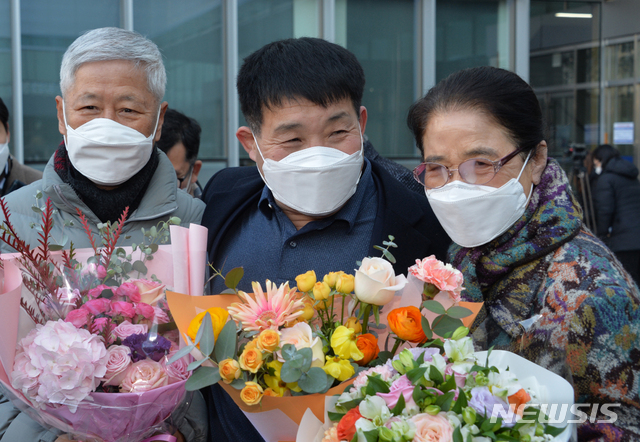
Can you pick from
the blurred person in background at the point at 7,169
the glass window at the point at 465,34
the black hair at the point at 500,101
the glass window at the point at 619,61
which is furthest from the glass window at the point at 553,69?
the black hair at the point at 500,101

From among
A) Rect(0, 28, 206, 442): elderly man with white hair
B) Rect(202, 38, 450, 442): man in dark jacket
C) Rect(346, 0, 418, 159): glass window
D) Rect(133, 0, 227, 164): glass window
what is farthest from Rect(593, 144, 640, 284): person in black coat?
Rect(0, 28, 206, 442): elderly man with white hair

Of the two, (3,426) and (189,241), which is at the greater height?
(189,241)

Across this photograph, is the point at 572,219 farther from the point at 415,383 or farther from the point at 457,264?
the point at 415,383

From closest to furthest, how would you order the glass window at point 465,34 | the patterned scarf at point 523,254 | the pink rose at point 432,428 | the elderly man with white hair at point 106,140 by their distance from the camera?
1. the pink rose at point 432,428
2. the patterned scarf at point 523,254
3. the elderly man with white hair at point 106,140
4. the glass window at point 465,34

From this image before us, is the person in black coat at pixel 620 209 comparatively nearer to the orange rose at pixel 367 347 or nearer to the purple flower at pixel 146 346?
the orange rose at pixel 367 347

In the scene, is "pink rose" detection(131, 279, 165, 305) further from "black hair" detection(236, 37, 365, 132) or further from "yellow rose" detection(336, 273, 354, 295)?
"black hair" detection(236, 37, 365, 132)

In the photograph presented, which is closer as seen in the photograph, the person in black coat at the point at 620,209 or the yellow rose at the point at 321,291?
the yellow rose at the point at 321,291

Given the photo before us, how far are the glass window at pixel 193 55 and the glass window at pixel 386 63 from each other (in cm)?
189

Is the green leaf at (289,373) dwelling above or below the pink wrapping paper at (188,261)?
below

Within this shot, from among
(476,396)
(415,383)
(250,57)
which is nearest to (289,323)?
(415,383)

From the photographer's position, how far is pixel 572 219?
169 cm

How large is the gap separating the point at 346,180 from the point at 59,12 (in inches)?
229

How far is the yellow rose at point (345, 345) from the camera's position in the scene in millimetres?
1189

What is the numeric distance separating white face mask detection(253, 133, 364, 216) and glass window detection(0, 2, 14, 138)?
5.46 meters
